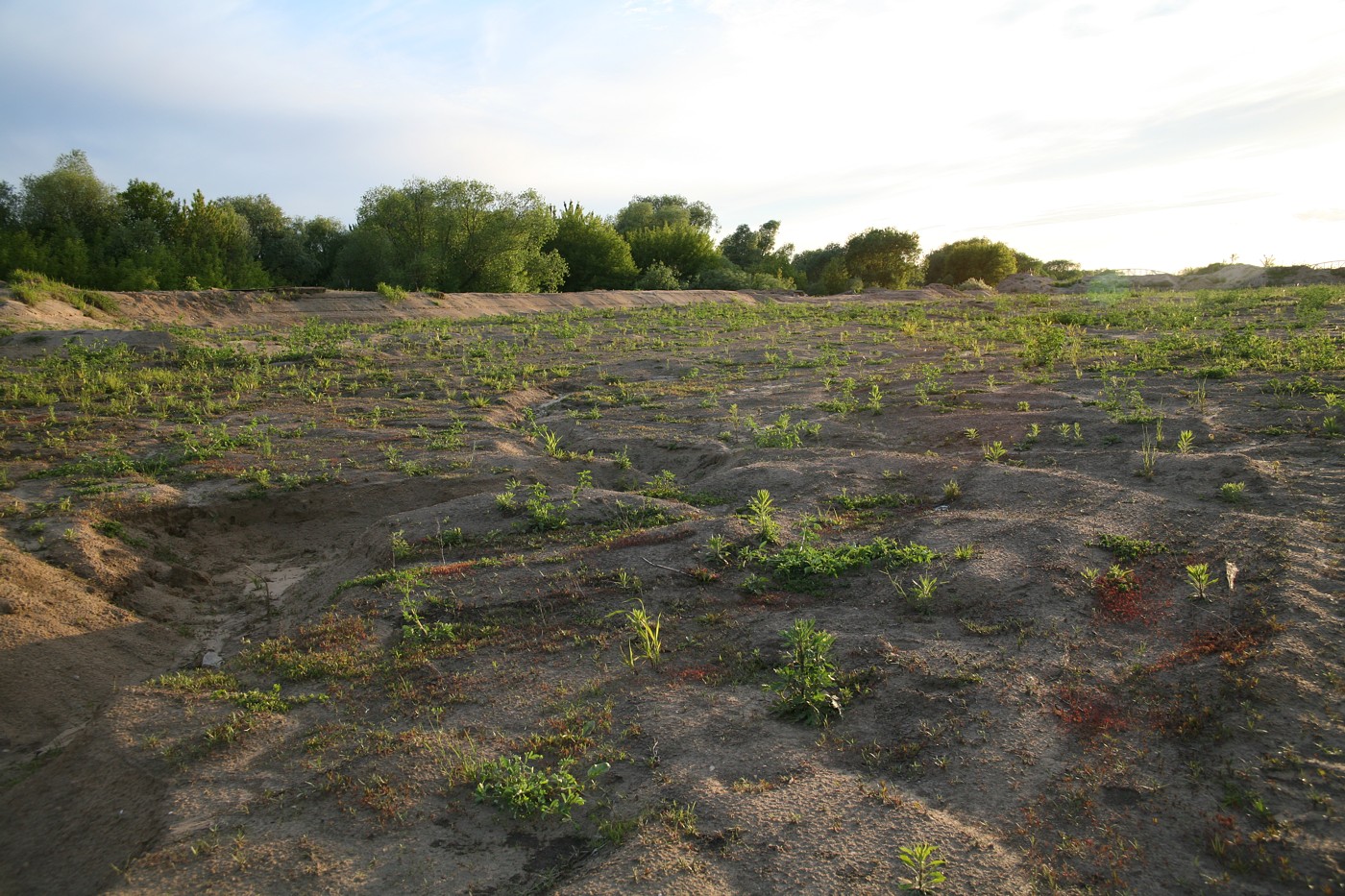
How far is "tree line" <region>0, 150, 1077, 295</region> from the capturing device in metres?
31.3

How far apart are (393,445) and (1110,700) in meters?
8.01

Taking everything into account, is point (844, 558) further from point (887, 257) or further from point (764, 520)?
point (887, 257)

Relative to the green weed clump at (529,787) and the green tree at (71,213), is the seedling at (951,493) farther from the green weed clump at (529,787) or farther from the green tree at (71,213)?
the green tree at (71,213)

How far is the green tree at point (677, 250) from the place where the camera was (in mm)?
49625

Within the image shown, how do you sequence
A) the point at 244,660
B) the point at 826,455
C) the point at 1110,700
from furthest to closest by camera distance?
the point at 826,455 → the point at 244,660 → the point at 1110,700

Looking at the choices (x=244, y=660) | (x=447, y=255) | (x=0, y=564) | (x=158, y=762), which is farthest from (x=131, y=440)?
(x=447, y=255)

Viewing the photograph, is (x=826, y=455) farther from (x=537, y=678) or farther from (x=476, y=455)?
(x=537, y=678)

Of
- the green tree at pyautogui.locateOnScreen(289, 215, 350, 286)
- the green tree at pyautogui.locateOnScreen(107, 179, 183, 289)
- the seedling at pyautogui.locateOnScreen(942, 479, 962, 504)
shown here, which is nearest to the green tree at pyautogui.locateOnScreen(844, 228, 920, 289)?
the green tree at pyautogui.locateOnScreen(289, 215, 350, 286)

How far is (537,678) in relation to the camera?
4668 millimetres

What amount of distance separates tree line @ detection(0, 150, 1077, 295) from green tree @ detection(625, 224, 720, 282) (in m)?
0.07

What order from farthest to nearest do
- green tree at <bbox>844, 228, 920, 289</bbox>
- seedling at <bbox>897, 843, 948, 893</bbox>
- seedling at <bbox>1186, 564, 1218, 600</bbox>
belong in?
green tree at <bbox>844, 228, 920, 289</bbox>
seedling at <bbox>1186, 564, 1218, 600</bbox>
seedling at <bbox>897, 843, 948, 893</bbox>

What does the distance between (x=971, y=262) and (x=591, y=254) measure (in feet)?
102

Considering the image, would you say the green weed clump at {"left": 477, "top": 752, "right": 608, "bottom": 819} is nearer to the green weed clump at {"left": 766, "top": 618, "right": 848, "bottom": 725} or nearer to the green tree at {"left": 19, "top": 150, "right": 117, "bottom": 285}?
the green weed clump at {"left": 766, "top": 618, "right": 848, "bottom": 725}

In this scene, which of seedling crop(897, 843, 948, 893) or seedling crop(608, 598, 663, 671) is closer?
seedling crop(897, 843, 948, 893)
